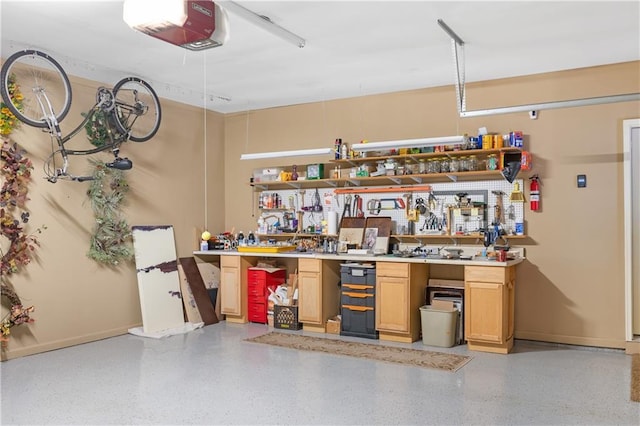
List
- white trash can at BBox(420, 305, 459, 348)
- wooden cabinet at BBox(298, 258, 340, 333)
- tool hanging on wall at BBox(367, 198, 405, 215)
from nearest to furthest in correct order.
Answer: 1. white trash can at BBox(420, 305, 459, 348)
2. wooden cabinet at BBox(298, 258, 340, 333)
3. tool hanging on wall at BBox(367, 198, 405, 215)

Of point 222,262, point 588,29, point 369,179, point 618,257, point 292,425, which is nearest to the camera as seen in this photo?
point 292,425

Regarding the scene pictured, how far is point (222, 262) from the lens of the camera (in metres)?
7.07

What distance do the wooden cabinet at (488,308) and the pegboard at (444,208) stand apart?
0.75 metres

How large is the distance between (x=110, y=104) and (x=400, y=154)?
10.7 ft

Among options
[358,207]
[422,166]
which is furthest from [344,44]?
[358,207]

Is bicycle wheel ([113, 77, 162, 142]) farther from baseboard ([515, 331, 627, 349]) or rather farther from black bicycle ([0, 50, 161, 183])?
baseboard ([515, 331, 627, 349])

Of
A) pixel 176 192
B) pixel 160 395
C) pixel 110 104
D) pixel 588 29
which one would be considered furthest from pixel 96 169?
pixel 588 29

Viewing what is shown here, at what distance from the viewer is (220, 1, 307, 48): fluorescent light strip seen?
3939mm

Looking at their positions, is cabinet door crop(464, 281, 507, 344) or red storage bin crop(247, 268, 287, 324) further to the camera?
red storage bin crop(247, 268, 287, 324)

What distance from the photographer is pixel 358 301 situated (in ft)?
19.9

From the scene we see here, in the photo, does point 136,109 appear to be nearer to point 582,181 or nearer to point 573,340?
point 582,181

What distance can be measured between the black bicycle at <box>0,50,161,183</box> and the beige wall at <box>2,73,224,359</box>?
0.17 meters

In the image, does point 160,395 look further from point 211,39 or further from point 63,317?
point 211,39

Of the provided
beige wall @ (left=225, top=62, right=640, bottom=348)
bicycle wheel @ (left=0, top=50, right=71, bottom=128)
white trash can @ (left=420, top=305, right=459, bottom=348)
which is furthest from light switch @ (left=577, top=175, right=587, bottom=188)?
bicycle wheel @ (left=0, top=50, right=71, bottom=128)
